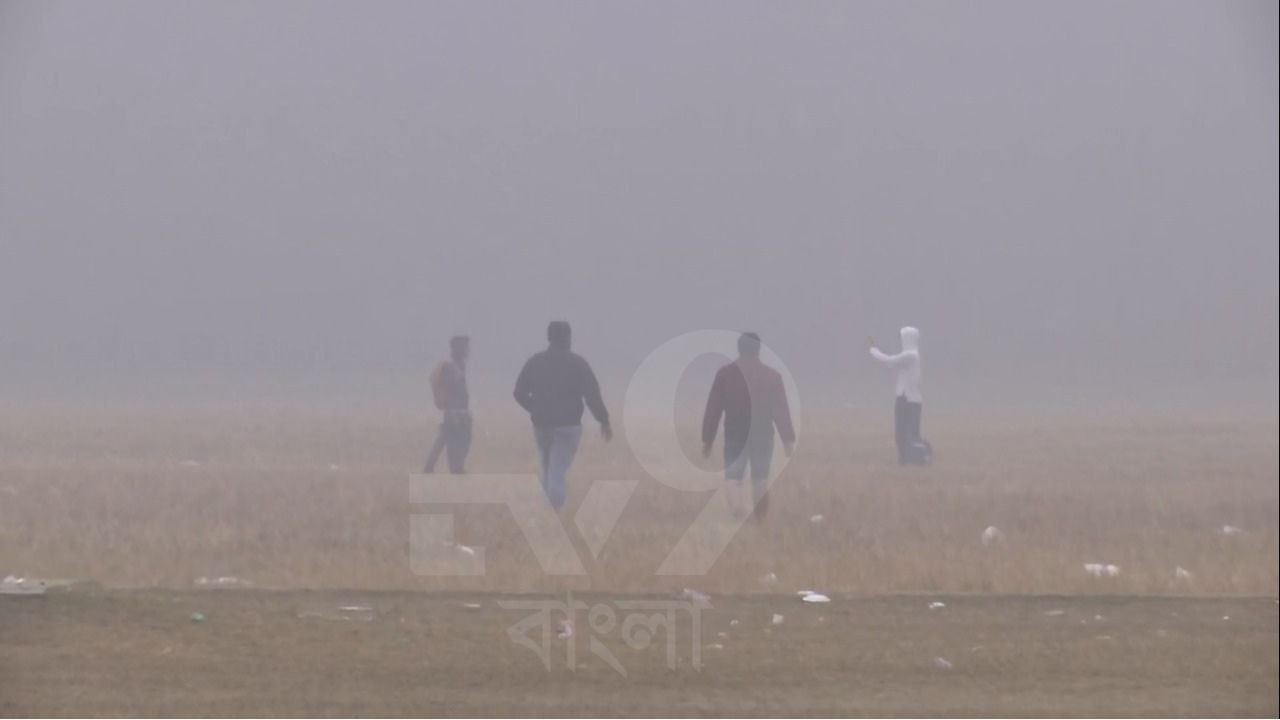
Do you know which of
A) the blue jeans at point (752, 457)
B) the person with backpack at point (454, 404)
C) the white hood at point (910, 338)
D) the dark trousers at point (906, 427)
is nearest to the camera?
the blue jeans at point (752, 457)

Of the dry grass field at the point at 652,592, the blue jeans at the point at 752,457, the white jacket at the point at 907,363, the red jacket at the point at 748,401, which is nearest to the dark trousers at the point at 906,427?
the white jacket at the point at 907,363

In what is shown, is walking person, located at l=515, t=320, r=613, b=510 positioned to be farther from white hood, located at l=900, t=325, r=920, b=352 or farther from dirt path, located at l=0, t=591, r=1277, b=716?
white hood, located at l=900, t=325, r=920, b=352

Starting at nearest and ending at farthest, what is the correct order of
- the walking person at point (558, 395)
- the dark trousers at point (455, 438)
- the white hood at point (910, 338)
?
1. the walking person at point (558, 395)
2. the dark trousers at point (455, 438)
3. the white hood at point (910, 338)

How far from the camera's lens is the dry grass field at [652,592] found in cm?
667

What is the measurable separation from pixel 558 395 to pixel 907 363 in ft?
15.3

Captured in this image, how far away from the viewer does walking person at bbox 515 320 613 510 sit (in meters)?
10.4

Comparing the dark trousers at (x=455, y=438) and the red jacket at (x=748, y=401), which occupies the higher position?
the red jacket at (x=748, y=401)

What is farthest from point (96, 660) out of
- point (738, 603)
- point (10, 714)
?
point (738, 603)

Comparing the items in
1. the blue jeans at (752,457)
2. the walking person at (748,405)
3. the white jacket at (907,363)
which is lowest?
the blue jeans at (752,457)

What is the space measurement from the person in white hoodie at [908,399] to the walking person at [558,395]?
13.2ft

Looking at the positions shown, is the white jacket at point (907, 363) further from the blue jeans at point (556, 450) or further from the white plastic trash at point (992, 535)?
the blue jeans at point (556, 450)

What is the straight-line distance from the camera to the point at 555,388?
10.4 metres

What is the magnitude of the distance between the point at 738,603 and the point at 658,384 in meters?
9.28

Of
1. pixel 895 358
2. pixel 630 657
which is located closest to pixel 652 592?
pixel 630 657
